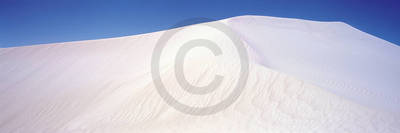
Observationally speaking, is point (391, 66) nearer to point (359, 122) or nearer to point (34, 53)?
point (359, 122)

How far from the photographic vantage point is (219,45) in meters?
13.9

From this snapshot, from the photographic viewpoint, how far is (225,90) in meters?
9.62

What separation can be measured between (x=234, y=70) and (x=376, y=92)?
5541mm

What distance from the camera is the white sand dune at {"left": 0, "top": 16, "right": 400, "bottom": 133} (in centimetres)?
782

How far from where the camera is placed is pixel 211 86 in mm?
10008

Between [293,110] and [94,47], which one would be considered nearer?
[293,110]

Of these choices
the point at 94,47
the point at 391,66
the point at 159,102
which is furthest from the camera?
the point at 94,47

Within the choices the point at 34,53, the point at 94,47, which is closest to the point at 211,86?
the point at 94,47

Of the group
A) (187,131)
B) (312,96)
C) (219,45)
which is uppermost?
(219,45)

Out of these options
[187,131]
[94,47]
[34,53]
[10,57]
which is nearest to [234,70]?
[187,131]

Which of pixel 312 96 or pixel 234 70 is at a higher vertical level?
pixel 234 70

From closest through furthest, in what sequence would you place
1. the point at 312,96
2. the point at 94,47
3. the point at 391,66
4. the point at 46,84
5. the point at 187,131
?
the point at 187,131 → the point at 312,96 → the point at 46,84 → the point at 391,66 → the point at 94,47

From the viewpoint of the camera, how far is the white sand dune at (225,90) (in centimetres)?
782

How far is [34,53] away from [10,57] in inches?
83.9
